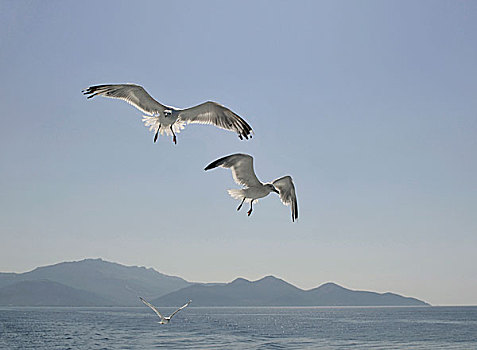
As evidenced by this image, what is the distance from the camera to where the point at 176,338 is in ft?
237

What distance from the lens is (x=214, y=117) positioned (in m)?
12.9

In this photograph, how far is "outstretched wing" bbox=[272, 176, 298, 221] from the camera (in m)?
14.5

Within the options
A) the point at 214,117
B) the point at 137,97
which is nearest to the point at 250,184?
the point at 214,117

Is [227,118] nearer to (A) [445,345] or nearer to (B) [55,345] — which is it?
(B) [55,345]

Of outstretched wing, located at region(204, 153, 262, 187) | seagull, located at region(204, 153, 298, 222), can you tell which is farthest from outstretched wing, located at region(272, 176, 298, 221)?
outstretched wing, located at region(204, 153, 262, 187)

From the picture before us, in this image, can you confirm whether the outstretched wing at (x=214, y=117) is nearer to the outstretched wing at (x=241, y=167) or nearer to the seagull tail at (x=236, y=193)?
the outstretched wing at (x=241, y=167)

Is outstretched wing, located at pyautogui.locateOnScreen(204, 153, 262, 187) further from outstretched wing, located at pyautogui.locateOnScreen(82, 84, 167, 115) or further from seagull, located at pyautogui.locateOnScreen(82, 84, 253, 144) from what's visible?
outstretched wing, located at pyautogui.locateOnScreen(82, 84, 167, 115)

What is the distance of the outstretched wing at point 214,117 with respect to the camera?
12398 millimetres

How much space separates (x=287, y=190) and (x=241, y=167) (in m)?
1.79

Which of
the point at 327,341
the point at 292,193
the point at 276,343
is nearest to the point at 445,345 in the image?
the point at 327,341

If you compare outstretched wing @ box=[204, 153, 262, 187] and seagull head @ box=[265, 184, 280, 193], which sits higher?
outstretched wing @ box=[204, 153, 262, 187]

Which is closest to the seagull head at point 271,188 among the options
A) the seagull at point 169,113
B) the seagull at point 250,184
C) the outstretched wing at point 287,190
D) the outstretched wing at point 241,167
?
the seagull at point 250,184

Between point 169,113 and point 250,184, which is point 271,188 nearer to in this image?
point 250,184

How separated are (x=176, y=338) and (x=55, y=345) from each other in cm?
1528
